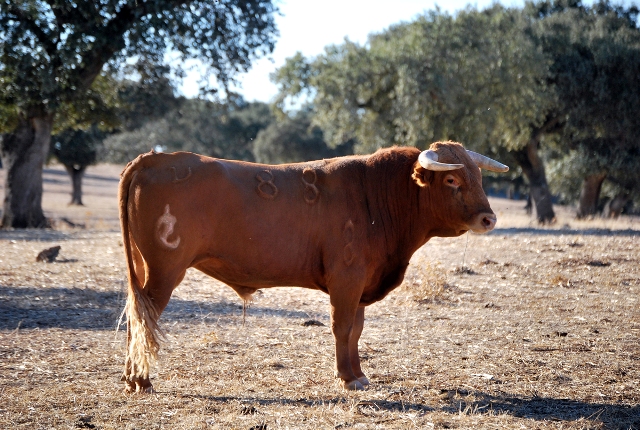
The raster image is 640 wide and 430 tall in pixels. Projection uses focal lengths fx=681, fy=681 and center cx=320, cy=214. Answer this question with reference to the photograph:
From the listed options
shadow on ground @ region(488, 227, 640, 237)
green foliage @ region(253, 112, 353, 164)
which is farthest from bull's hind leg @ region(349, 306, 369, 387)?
green foliage @ region(253, 112, 353, 164)

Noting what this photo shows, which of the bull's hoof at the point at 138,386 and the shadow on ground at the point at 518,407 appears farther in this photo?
the bull's hoof at the point at 138,386

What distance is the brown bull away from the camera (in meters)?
5.25

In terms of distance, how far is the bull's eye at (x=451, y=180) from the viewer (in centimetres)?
573

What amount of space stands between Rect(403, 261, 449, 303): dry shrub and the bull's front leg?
370cm

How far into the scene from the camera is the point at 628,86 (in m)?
21.4

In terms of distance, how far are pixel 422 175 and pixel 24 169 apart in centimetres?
1507

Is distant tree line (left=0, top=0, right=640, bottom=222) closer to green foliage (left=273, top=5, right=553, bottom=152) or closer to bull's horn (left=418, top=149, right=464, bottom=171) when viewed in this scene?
green foliage (left=273, top=5, right=553, bottom=152)

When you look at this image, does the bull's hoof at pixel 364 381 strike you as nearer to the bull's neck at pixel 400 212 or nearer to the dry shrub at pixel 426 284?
the bull's neck at pixel 400 212

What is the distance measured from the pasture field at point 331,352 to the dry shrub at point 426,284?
4 centimetres

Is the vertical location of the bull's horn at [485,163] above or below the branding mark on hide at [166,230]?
above

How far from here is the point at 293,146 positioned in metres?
47.9

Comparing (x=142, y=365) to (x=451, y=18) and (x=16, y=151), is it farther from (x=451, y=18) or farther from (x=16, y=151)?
(x=451, y=18)

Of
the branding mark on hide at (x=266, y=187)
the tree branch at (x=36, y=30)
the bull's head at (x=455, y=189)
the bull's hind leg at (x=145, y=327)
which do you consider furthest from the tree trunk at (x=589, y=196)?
the bull's hind leg at (x=145, y=327)

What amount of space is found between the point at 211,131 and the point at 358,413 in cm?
4791
